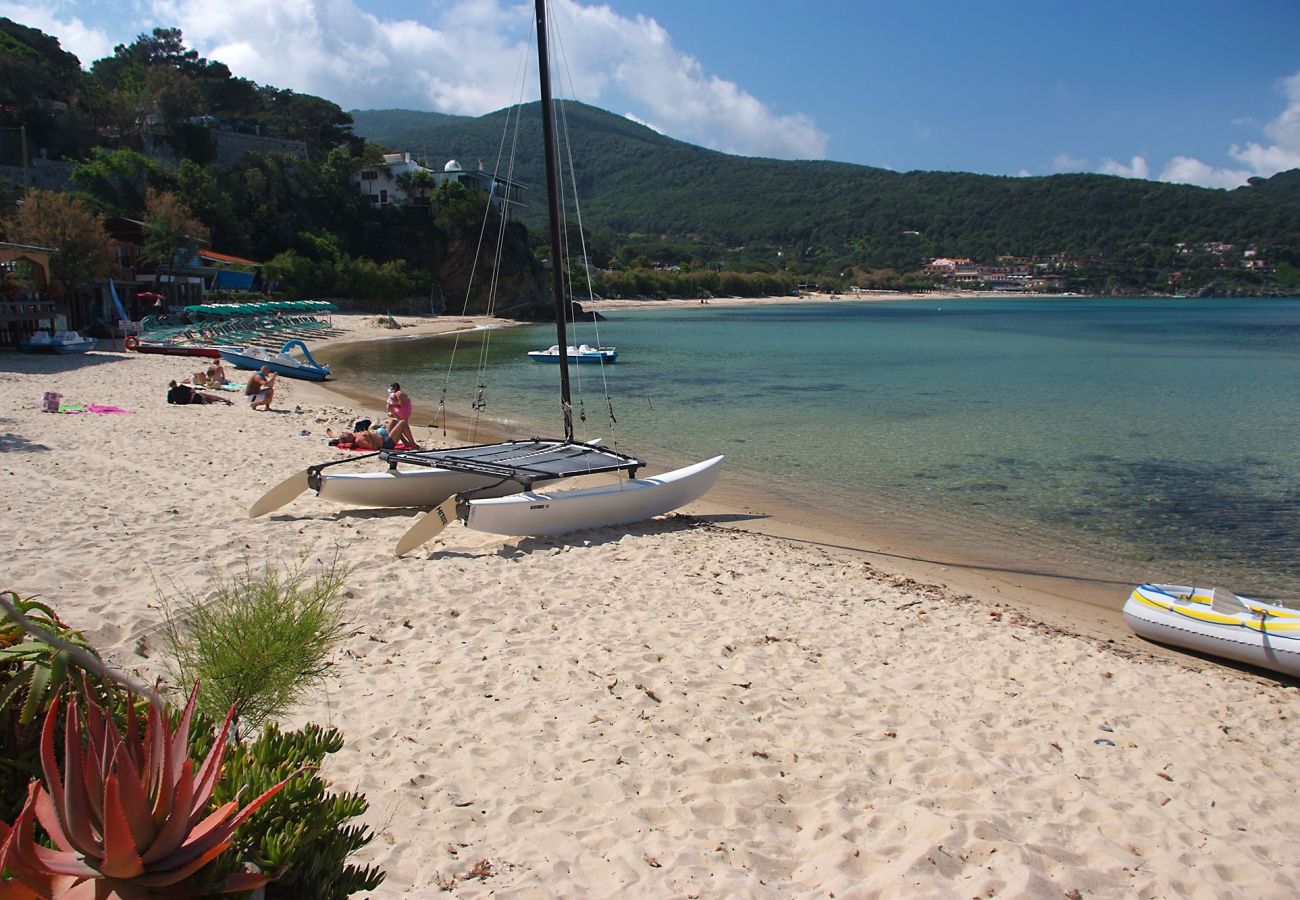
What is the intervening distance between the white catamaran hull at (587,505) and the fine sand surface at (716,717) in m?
0.30

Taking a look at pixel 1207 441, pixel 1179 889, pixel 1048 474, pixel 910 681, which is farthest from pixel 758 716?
pixel 1207 441

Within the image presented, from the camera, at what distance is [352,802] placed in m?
2.75

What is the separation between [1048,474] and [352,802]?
55.2 feet

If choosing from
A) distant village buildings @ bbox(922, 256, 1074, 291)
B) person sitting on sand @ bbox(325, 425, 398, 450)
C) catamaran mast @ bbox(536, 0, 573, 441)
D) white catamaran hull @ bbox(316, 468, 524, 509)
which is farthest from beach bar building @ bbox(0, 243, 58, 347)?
distant village buildings @ bbox(922, 256, 1074, 291)

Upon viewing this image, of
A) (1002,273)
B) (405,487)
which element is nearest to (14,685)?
(405,487)

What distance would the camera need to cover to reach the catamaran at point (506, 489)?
31.9ft

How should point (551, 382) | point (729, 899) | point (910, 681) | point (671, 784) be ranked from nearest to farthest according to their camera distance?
point (729, 899)
point (671, 784)
point (910, 681)
point (551, 382)

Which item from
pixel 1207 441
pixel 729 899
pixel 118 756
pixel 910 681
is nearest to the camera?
pixel 118 756

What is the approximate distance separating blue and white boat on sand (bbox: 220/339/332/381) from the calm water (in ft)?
7.18

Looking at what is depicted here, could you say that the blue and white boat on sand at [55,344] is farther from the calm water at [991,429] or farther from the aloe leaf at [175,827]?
the aloe leaf at [175,827]

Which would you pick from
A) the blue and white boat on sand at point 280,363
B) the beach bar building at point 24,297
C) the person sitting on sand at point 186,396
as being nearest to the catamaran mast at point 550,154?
the person sitting on sand at point 186,396

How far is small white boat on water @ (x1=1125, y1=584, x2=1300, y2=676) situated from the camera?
7.94 m

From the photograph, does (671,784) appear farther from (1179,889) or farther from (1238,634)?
(1238,634)

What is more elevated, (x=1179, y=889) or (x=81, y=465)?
(x=81, y=465)
